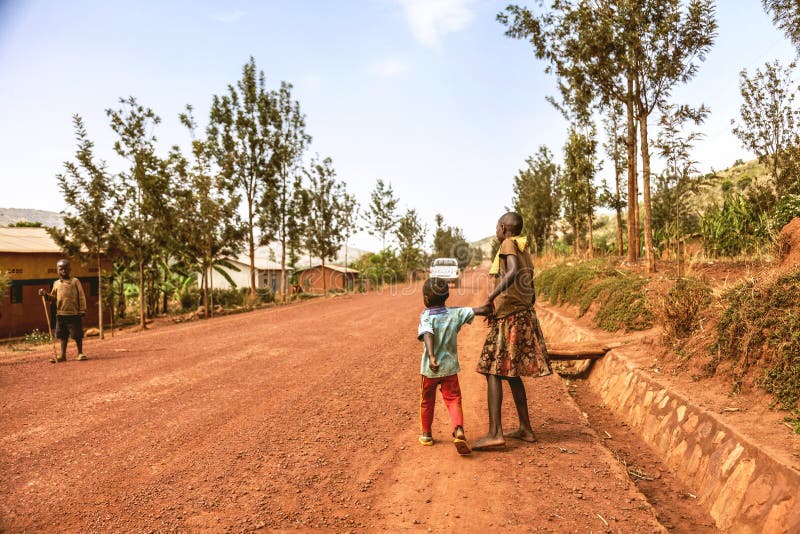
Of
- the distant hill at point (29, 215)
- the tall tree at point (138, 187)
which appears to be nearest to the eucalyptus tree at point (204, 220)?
the tall tree at point (138, 187)

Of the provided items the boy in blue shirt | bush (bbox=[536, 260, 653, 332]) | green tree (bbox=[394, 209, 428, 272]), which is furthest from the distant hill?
the boy in blue shirt

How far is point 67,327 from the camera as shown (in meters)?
9.12

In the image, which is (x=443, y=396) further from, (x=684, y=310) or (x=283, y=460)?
(x=684, y=310)

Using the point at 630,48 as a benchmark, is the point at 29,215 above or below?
above

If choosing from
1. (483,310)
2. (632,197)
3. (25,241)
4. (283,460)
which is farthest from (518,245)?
(25,241)

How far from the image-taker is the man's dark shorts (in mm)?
9031

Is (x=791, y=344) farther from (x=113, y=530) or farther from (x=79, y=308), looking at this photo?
(x=79, y=308)

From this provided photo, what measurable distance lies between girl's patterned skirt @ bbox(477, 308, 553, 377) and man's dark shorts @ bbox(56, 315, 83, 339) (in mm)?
8316

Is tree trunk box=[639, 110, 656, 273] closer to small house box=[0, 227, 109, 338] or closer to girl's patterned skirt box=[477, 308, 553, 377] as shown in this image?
girl's patterned skirt box=[477, 308, 553, 377]

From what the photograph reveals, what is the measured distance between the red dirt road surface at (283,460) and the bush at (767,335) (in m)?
1.44

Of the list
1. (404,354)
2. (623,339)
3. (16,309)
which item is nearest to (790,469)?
(623,339)

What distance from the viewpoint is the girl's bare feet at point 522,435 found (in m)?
4.47

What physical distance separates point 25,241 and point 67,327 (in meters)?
13.1

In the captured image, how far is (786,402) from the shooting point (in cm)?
370
